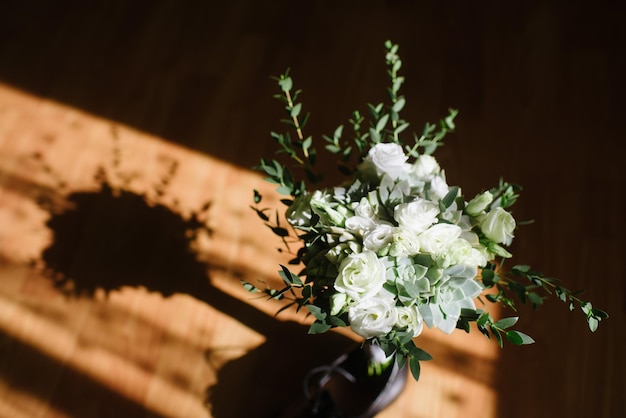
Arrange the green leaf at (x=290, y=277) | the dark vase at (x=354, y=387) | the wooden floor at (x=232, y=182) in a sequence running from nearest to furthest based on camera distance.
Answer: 1. the green leaf at (x=290, y=277)
2. the dark vase at (x=354, y=387)
3. the wooden floor at (x=232, y=182)

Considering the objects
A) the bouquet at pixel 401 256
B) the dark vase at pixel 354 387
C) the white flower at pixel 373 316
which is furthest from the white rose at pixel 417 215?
the dark vase at pixel 354 387

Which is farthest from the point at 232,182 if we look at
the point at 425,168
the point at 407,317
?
the point at 407,317

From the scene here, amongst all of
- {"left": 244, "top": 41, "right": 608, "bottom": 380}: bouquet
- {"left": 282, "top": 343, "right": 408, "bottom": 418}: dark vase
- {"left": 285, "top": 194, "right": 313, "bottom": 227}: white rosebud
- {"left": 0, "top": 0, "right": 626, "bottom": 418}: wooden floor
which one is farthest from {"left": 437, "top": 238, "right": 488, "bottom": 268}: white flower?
{"left": 0, "top": 0, "right": 626, "bottom": 418}: wooden floor

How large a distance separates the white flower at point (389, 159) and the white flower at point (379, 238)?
102 mm

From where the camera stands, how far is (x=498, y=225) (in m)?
0.79

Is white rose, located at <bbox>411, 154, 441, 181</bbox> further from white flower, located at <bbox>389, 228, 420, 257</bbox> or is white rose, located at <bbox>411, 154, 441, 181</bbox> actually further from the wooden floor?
the wooden floor

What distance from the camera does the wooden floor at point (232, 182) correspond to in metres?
1.27

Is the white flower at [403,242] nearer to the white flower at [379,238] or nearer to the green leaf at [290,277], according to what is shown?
the white flower at [379,238]

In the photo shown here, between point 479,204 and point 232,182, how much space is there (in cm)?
86

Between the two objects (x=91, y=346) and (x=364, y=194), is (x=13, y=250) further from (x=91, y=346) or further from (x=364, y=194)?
(x=364, y=194)

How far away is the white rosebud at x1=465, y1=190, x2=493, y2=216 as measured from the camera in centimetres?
80

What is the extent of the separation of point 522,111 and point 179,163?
0.95 metres

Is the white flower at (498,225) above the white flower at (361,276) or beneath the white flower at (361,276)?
above

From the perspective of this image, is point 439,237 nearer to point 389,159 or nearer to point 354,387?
point 389,159
